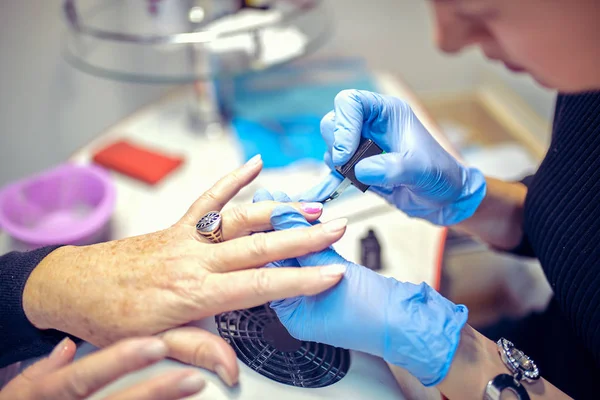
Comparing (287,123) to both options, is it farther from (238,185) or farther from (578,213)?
(578,213)

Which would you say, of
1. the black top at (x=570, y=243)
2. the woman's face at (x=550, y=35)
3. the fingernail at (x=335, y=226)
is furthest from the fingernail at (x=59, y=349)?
the woman's face at (x=550, y=35)

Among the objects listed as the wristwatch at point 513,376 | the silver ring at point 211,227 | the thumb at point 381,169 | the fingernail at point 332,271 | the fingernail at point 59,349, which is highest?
the thumb at point 381,169

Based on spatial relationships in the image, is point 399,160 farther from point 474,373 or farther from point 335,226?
point 474,373

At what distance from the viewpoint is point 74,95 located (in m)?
1.50

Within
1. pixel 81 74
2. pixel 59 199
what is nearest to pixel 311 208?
pixel 59 199

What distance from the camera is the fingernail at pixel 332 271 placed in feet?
1.99

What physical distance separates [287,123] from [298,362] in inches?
35.0

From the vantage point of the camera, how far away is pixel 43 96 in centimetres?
147

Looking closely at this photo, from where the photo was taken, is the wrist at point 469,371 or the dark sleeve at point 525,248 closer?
the wrist at point 469,371

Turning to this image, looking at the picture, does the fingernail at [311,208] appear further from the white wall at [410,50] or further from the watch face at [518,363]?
the white wall at [410,50]

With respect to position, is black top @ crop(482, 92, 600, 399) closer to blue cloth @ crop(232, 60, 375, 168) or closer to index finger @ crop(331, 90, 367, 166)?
index finger @ crop(331, 90, 367, 166)

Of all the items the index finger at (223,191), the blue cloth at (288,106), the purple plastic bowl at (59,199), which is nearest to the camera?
the index finger at (223,191)

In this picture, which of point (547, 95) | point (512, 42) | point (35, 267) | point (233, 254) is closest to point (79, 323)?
point (35, 267)

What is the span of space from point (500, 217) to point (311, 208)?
1.48ft
